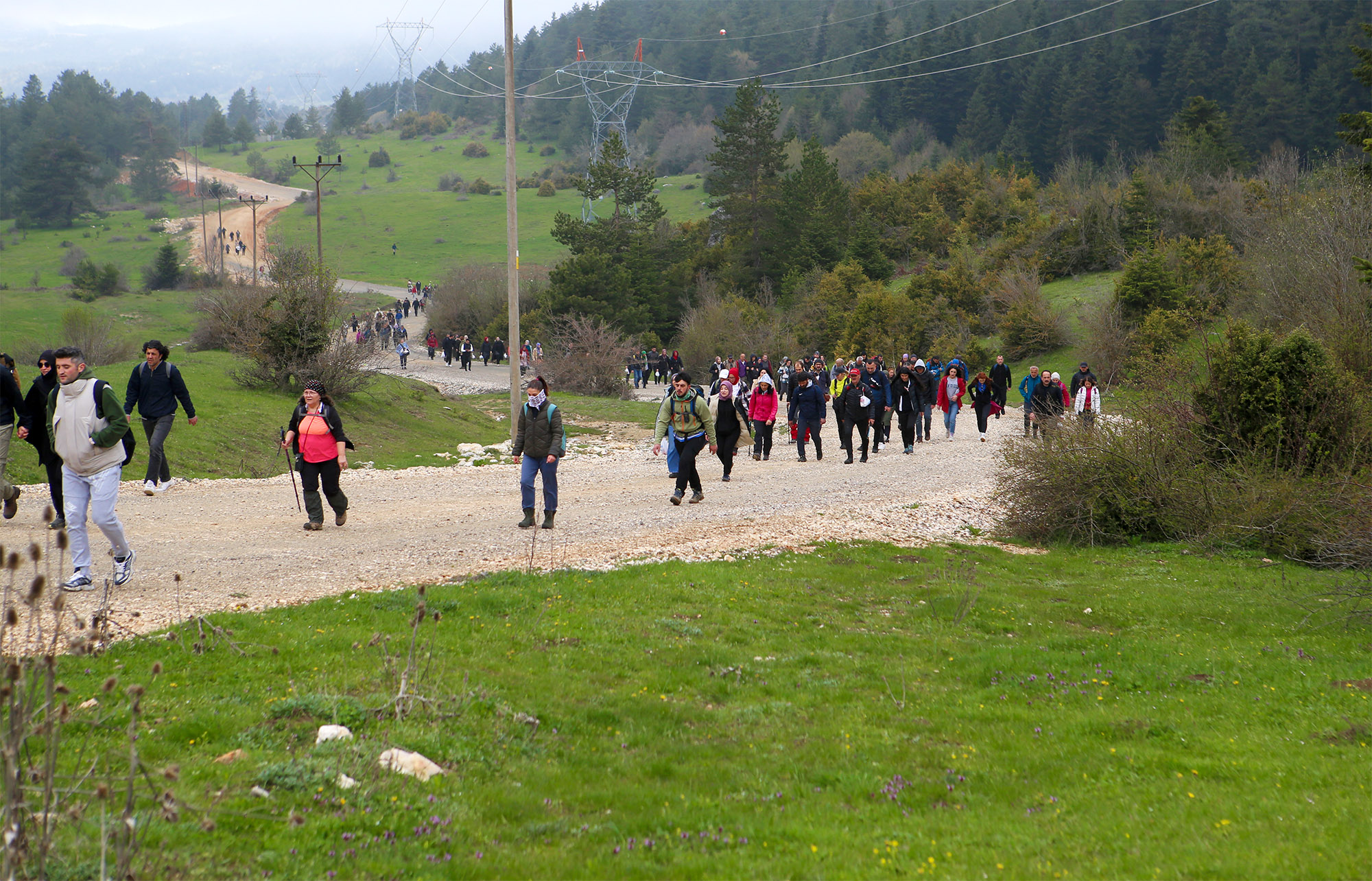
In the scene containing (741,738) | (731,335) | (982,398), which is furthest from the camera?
(731,335)

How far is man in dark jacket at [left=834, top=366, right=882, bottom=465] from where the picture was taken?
64.8 ft

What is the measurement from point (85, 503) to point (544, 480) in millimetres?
5199

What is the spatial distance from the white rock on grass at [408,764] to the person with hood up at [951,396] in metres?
21.3

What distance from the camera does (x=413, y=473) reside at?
62.1 feet

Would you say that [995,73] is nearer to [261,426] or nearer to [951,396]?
[951,396]

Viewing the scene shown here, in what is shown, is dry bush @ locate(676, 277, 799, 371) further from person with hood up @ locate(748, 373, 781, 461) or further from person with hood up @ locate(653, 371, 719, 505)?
person with hood up @ locate(653, 371, 719, 505)

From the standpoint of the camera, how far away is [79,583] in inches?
323

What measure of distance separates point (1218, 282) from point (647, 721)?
4545cm

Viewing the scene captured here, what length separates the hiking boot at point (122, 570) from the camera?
27.9 feet

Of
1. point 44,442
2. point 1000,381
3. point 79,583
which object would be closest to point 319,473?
point 44,442

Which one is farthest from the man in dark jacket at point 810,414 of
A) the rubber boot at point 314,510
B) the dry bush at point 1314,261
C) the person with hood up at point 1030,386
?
the rubber boot at point 314,510

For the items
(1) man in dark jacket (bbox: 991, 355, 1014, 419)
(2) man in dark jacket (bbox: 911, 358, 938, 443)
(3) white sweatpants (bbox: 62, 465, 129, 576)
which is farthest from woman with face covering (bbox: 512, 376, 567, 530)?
(1) man in dark jacket (bbox: 991, 355, 1014, 419)

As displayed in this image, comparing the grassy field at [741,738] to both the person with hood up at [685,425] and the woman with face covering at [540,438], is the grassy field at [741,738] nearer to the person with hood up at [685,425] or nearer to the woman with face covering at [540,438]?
the woman with face covering at [540,438]

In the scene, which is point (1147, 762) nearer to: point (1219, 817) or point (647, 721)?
point (1219, 817)
